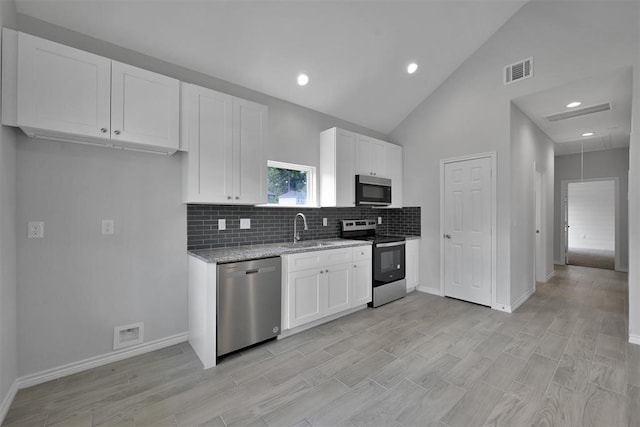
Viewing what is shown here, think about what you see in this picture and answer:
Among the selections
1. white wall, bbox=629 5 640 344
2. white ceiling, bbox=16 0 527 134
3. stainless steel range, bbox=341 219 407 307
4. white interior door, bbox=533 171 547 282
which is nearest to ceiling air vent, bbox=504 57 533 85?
white ceiling, bbox=16 0 527 134

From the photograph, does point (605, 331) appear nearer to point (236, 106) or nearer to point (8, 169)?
point (236, 106)

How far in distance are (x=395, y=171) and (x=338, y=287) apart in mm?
2280

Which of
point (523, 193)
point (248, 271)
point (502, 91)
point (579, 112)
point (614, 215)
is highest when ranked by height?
point (502, 91)

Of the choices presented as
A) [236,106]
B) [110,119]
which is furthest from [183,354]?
[236,106]

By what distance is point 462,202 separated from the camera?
4.03m

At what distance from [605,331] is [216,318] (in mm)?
3985

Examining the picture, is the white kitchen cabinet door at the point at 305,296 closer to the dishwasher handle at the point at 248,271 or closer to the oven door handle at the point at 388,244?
the dishwasher handle at the point at 248,271

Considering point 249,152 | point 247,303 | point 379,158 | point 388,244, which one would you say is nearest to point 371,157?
point 379,158

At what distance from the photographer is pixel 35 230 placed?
2078 millimetres

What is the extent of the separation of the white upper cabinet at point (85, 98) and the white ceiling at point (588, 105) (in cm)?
414

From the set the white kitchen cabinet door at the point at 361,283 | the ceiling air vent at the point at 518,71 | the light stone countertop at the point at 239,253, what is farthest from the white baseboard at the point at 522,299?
the ceiling air vent at the point at 518,71

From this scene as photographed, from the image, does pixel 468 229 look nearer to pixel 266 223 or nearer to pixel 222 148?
pixel 266 223

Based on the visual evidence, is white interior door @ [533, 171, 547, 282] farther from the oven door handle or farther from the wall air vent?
the oven door handle

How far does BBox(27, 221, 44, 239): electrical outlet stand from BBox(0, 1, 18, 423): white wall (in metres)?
0.09
